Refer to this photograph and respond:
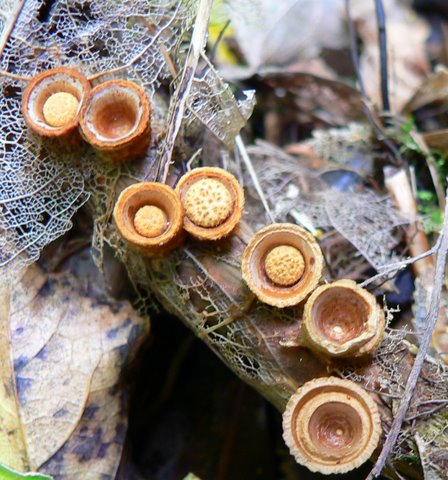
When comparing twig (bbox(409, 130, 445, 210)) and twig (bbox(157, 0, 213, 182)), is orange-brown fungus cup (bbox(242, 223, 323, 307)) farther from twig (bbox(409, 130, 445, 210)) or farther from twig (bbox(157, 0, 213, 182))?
twig (bbox(409, 130, 445, 210))

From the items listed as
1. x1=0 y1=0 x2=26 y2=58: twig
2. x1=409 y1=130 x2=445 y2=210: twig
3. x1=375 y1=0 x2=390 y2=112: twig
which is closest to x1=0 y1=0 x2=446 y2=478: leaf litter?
x1=0 y1=0 x2=26 y2=58: twig

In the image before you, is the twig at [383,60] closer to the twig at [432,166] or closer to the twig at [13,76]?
the twig at [432,166]

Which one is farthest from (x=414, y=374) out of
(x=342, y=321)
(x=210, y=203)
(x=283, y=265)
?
(x=210, y=203)

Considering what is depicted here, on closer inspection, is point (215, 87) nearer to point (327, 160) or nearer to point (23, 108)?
point (23, 108)

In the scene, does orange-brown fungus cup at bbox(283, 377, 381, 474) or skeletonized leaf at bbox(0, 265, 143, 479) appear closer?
orange-brown fungus cup at bbox(283, 377, 381, 474)

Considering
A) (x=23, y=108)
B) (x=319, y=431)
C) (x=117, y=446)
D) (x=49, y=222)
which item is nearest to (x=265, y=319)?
(x=319, y=431)

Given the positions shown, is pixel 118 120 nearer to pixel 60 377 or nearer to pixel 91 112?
pixel 91 112
